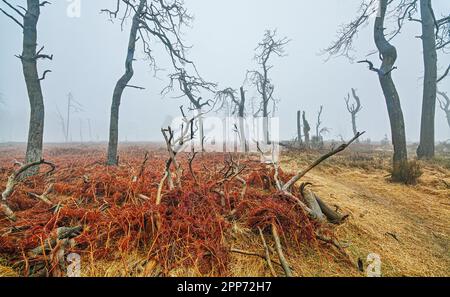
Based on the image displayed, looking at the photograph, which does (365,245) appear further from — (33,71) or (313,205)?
(33,71)

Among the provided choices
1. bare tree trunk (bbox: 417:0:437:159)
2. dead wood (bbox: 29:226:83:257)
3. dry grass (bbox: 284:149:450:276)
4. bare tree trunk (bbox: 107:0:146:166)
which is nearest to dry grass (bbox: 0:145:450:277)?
dry grass (bbox: 284:149:450:276)

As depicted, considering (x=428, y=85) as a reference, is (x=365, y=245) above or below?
below

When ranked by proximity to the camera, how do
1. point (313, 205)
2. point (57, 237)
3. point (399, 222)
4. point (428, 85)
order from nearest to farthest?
1. point (57, 237)
2. point (313, 205)
3. point (399, 222)
4. point (428, 85)

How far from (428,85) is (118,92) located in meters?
11.1

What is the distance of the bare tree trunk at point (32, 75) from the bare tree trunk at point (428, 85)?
38.2ft

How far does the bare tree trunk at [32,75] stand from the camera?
4.70m

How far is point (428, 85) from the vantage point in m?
7.38

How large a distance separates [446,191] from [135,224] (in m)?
5.64

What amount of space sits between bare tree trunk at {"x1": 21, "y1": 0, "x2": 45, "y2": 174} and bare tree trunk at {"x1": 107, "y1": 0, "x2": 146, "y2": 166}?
5.85 ft

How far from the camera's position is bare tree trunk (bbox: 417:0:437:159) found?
7.19 metres

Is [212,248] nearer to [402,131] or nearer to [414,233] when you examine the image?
[414,233]

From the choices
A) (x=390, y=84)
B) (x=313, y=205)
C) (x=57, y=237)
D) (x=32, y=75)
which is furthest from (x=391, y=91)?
(x=32, y=75)

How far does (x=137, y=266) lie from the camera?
1.49m

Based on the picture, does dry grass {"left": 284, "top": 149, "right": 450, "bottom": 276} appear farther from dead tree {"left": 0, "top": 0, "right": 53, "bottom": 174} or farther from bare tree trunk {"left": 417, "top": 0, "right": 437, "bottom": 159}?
dead tree {"left": 0, "top": 0, "right": 53, "bottom": 174}
